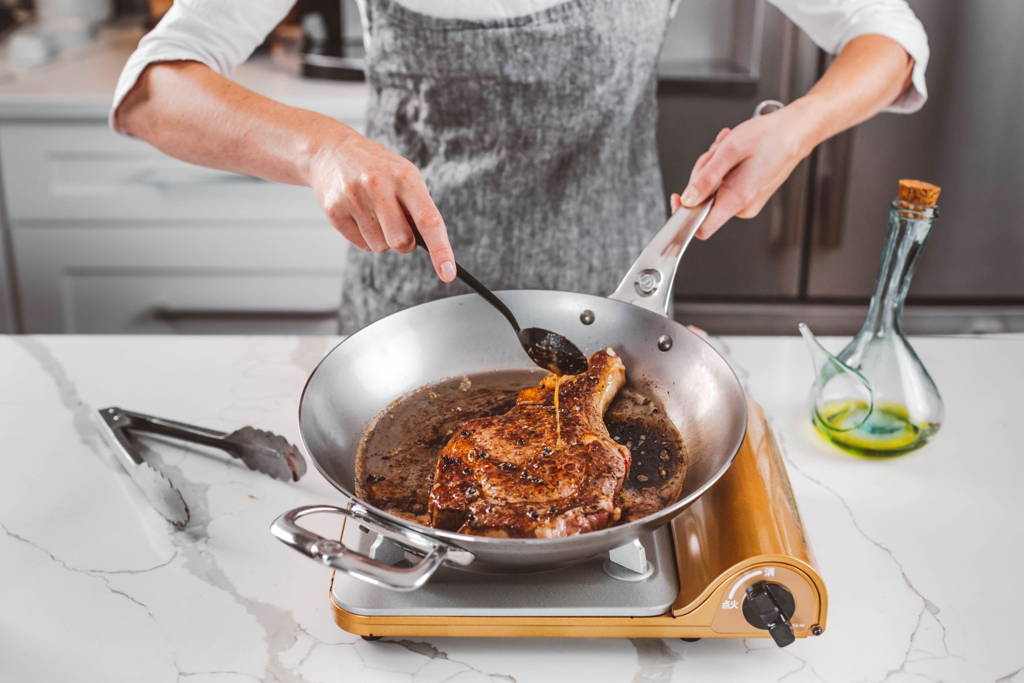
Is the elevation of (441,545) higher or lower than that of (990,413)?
higher

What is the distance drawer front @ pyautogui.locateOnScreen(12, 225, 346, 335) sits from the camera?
87.0 inches

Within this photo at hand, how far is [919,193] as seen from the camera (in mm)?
936

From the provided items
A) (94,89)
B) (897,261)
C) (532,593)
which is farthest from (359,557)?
(94,89)

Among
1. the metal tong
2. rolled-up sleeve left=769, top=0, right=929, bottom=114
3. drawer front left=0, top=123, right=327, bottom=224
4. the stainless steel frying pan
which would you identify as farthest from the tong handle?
drawer front left=0, top=123, right=327, bottom=224

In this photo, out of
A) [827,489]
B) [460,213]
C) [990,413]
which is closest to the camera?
[827,489]

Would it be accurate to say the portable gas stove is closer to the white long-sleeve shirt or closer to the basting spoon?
the basting spoon

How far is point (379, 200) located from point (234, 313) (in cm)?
151

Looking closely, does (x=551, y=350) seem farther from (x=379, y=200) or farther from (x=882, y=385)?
(x=882, y=385)

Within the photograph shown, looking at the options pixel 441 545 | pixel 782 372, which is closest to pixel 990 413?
pixel 782 372

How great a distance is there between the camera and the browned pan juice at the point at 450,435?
2.76ft

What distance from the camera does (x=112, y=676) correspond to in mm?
765

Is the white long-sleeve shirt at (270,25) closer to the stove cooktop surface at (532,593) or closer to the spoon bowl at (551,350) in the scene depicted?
the spoon bowl at (551,350)

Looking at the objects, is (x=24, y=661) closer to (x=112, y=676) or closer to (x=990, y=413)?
A: (x=112, y=676)

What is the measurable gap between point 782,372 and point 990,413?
251mm
